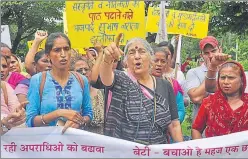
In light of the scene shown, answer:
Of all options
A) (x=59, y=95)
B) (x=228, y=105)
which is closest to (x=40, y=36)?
(x=59, y=95)

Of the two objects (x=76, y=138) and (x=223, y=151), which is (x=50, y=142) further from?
(x=223, y=151)

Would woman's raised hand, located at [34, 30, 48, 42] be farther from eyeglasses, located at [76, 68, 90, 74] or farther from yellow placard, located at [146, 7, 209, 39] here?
yellow placard, located at [146, 7, 209, 39]

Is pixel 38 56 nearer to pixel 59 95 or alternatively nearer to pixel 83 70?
pixel 83 70

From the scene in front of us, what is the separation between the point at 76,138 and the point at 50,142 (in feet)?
0.61

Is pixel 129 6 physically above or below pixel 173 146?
above

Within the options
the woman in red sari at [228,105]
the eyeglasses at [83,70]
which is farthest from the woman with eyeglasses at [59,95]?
the woman in red sari at [228,105]

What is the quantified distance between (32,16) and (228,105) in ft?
92.7

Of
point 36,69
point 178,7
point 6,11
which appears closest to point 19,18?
point 6,11

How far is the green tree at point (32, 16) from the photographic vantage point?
99.4 ft

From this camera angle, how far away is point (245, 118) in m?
4.21

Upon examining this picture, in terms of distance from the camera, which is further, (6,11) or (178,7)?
(6,11)

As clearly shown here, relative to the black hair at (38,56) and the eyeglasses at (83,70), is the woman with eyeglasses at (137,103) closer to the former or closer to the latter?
the eyeglasses at (83,70)

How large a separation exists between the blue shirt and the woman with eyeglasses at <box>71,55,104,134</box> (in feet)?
1.27

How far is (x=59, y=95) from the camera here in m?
4.07
